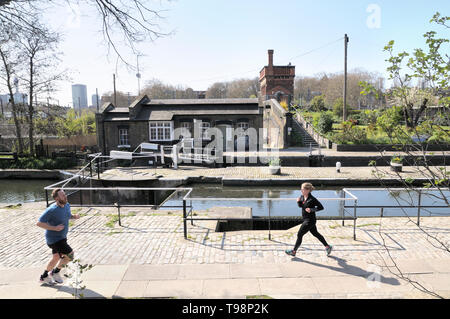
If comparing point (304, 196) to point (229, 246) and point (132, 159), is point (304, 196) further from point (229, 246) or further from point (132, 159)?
point (132, 159)

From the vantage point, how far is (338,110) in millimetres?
38906

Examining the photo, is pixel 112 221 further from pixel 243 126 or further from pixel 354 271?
pixel 243 126

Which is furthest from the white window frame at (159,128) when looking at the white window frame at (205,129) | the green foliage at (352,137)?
the green foliage at (352,137)

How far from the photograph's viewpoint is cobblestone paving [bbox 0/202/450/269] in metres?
6.36

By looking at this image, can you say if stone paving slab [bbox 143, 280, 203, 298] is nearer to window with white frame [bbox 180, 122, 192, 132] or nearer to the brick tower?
window with white frame [bbox 180, 122, 192, 132]

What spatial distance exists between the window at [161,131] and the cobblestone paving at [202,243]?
16.6 meters

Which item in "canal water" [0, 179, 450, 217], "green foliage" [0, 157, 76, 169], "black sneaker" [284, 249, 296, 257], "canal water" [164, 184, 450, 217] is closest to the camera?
"black sneaker" [284, 249, 296, 257]

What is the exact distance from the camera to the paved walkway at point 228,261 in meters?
5.08

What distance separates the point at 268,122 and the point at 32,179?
20.8 m

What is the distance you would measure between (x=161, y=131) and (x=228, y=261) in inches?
808

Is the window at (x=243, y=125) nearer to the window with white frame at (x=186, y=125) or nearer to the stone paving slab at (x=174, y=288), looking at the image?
the window with white frame at (x=186, y=125)

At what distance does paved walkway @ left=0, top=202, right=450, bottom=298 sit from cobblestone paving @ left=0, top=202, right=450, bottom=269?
21 millimetres

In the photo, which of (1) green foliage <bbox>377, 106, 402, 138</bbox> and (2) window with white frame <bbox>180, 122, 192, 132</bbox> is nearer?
(1) green foliage <bbox>377, 106, 402, 138</bbox>

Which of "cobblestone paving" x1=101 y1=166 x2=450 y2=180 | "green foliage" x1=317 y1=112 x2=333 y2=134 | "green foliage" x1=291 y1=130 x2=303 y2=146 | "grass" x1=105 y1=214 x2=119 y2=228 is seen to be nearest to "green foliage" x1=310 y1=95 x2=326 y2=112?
"green foliage" x1=317 y1=112 x2=333 y2=134
